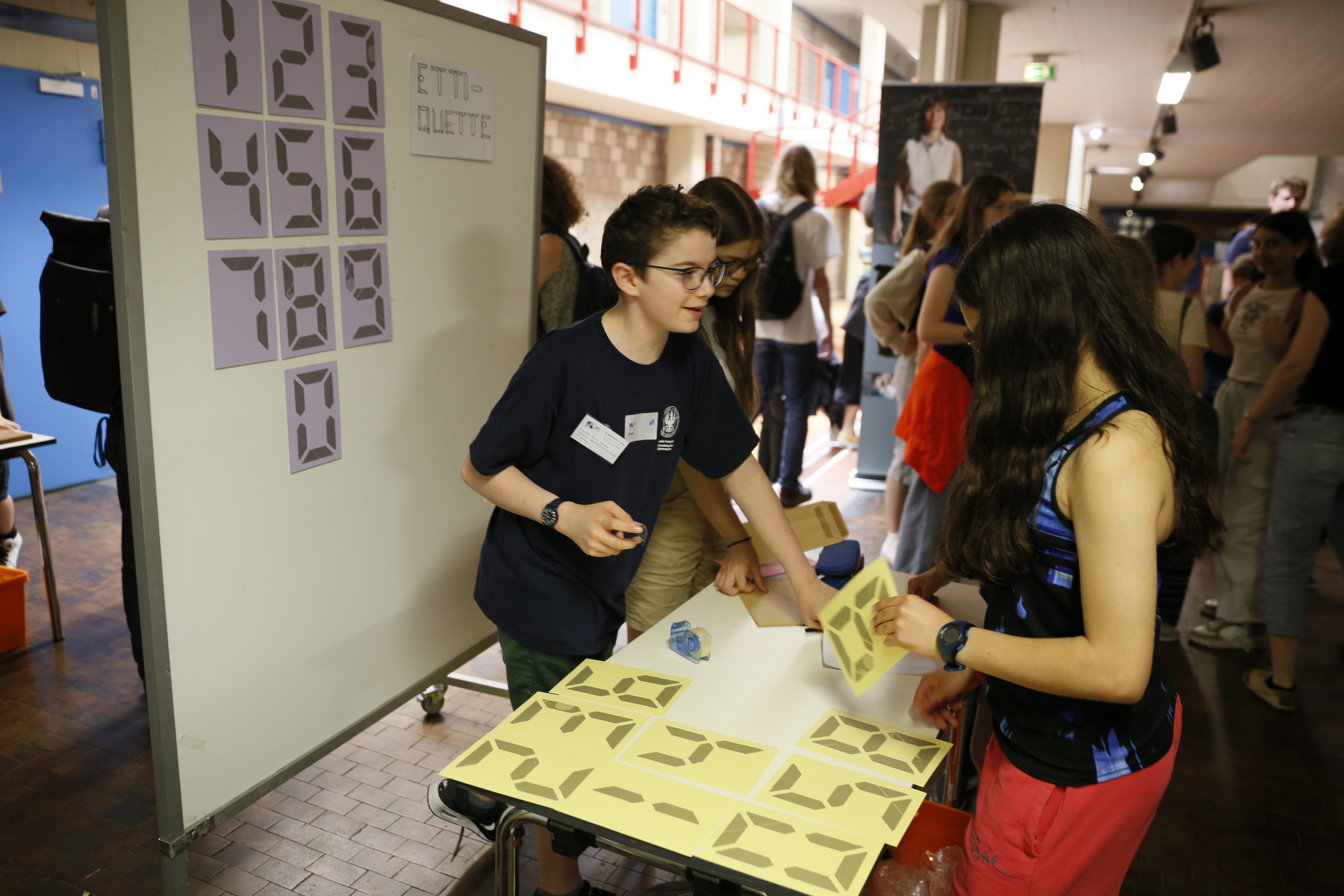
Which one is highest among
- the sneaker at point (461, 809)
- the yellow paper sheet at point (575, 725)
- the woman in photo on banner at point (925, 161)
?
the woman in photo on banner at point (925, 161)

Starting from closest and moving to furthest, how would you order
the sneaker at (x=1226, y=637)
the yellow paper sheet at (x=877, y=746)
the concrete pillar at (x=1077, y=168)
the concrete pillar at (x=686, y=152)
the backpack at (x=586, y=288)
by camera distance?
the yellow paper sheet at (x=877, y=746) → the backpack at (x=586, y=288) → the sneaker at (x=1226, y=637) → the concrete pillar at (x=1077, y=168) → the concrete pillar at (x=686, y=152)

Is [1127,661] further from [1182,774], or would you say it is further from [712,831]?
[1182,774]

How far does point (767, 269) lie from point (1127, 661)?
12.3 feet

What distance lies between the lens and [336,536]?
6.09 feet

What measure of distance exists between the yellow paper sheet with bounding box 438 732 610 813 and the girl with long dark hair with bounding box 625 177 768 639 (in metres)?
0.70

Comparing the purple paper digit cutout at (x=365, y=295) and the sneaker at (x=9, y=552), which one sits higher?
the purple paper digit cutout at (x=365, y=295)

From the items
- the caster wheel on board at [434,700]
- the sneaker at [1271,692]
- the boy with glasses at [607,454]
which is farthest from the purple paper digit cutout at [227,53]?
the sneaker at [1271,692]

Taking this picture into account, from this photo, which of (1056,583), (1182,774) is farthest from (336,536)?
(1182,774)

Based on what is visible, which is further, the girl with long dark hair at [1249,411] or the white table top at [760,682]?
the girl with long dark hair at [1249,411]

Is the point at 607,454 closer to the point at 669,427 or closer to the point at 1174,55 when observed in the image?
the point at 669,427

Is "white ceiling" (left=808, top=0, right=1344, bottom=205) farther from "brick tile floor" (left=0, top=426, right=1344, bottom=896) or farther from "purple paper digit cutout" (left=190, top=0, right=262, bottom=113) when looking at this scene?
"purple paper digit cutout" (left=190, top=0, right=262, bottom=113)

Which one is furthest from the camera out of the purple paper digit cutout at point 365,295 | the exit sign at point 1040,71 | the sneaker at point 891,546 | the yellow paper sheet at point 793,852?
the exit sign at point 1040,71

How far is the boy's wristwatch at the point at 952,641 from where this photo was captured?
1.20 m

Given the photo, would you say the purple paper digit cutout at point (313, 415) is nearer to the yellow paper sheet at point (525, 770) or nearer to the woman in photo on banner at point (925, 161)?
the yellow paper sheet at point (525, 770)
